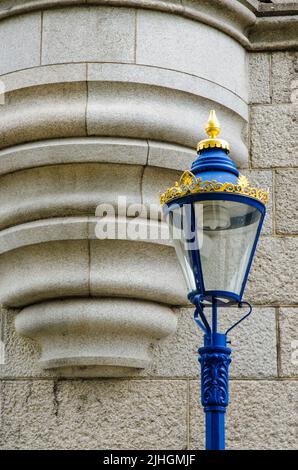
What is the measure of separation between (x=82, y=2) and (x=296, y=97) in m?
1.18

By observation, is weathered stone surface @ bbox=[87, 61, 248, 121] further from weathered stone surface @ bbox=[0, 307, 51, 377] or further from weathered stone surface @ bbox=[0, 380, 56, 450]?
weathered stone surface @ bbox=[0, 380, 56, 450]

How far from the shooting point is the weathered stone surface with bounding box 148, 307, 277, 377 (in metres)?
4.88

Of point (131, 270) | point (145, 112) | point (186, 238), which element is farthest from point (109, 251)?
point (186, 238)

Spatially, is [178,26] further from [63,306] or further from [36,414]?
[36,414]

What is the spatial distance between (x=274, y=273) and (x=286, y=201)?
37cm

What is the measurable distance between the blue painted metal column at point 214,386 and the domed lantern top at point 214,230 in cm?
9

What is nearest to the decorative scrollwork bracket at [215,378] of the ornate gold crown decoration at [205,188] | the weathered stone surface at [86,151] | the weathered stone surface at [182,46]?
the ornate gold crown decoration at [205,188]

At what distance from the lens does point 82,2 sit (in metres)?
4.88

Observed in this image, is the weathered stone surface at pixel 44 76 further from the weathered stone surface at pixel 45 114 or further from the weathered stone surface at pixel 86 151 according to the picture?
the weathered stone surface at pixel 86 151

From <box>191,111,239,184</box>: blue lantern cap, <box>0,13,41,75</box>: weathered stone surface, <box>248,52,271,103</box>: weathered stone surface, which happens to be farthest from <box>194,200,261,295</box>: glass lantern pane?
<box>248,52,271,103</box>: weathered stone surface

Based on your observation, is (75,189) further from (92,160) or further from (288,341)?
(288,341)

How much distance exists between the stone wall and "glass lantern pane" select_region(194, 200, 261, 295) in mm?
1185

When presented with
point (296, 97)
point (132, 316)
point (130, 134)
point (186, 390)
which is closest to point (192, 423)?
point (186, 390)
